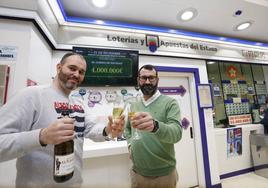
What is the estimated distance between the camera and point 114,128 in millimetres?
979

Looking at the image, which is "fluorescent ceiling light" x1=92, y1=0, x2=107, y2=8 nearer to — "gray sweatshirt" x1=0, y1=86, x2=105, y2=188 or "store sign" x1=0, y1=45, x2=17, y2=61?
"store sign" x1=0, y1=45, x2=17, y2=61

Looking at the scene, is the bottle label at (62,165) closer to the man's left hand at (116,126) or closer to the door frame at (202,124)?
the man's left hand at (116,126)

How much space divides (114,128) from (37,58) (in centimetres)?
121

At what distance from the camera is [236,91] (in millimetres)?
3432

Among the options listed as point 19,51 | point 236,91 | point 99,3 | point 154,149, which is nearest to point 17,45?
point 19,51

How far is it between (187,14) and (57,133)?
2.39m

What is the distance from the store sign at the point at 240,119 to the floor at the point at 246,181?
43.4 inches

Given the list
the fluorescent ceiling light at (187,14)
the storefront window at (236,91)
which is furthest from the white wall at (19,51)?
the storefront window at (236,91)

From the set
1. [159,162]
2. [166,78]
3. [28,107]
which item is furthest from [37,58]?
[166,78]

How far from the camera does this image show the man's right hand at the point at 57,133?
615mm

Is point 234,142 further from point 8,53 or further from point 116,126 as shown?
point 8,53

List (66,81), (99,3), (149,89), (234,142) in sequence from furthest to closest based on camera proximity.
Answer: (234,142) < (99,3) < (149,89) < (66,81)

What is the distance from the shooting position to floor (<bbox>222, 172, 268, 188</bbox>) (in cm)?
270

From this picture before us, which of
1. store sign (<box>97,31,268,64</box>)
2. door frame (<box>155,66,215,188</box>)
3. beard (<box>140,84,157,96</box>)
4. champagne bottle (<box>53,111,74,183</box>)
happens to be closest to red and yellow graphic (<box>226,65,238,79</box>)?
store sign (<box>97,31,268,64</box>)
